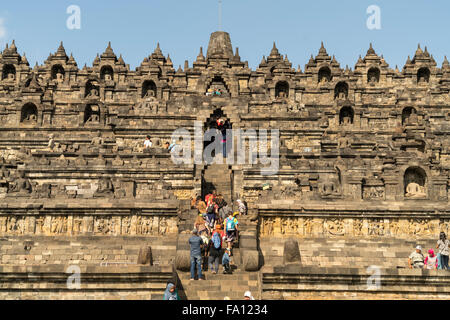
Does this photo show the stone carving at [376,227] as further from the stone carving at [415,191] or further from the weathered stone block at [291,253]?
the weathered stone block at [291,253]

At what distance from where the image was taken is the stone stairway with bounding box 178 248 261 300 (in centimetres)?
1953

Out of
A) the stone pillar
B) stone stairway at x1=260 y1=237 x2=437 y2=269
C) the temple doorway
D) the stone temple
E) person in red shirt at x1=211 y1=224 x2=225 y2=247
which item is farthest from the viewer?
the temple doorway

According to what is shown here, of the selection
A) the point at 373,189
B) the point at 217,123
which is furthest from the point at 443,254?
the point at 217,123

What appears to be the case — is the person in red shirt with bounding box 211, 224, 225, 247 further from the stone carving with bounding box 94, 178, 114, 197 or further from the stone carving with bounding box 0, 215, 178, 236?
the stone carving with bounding box 94, 178, 114, 197

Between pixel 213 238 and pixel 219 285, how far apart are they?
1.73 m

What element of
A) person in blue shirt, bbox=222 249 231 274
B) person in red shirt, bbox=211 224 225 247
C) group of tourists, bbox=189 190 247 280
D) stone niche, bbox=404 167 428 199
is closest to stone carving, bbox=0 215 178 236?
group of tourists, bbox=189 190 247 280

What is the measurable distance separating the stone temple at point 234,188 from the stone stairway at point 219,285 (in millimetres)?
50

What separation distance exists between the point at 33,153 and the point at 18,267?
58.0ft

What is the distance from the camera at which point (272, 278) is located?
1970cm

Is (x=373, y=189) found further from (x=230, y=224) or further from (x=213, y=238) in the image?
(x=213, y=238)

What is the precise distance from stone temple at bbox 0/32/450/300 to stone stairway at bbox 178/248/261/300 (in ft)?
0.16

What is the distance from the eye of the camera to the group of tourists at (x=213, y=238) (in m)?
19.7

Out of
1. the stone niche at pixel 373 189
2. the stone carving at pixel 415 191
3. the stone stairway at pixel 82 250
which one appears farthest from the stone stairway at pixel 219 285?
the stone carving at pixel 415 191
